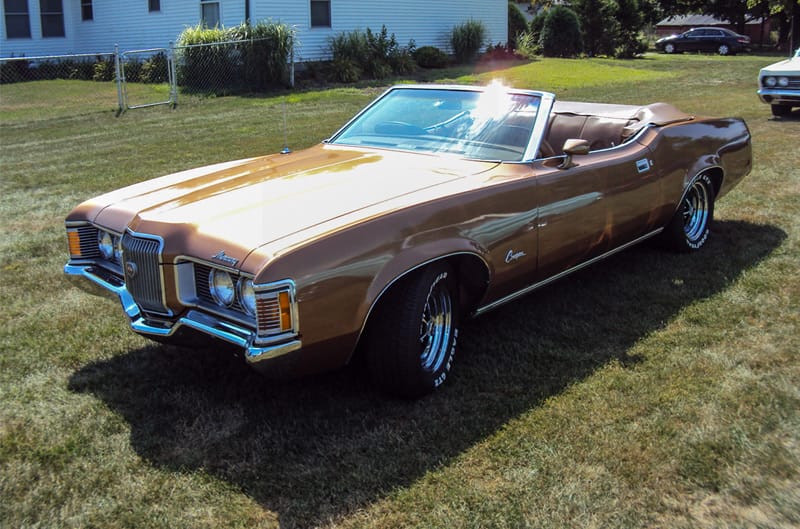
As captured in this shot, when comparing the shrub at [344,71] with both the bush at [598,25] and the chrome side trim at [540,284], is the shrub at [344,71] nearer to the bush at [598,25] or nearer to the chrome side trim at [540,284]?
the bush at [598,25]

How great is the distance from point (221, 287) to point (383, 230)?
73 cm

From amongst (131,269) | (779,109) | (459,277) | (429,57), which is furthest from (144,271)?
(429,57)

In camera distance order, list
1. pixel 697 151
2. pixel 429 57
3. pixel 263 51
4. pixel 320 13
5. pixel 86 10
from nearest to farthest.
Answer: pixel 697 151, pixel 263 51, pixel 320 13, pixel 429 57, pixel 86 10

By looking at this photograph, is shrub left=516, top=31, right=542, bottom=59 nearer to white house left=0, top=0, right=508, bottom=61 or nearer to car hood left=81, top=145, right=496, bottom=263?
white house left=0, top=0, right=508, bottom=61

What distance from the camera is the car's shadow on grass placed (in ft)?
10.1

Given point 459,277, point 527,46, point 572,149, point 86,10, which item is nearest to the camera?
point 459,277

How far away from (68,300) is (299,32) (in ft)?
57.6

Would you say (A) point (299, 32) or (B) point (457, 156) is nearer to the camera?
(B) point (457, 156)

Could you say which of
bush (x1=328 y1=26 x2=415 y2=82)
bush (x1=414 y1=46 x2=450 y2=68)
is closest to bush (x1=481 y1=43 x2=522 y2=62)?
bush (x1=414 y1=46 x2=450 y2=68)

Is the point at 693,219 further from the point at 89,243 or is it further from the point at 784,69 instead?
the point at 784,69

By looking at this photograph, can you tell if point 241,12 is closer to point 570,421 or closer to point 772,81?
point 772,81

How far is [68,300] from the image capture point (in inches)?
201

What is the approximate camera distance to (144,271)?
3.42 metres

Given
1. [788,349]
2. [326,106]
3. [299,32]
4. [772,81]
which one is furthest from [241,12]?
[788,349]
